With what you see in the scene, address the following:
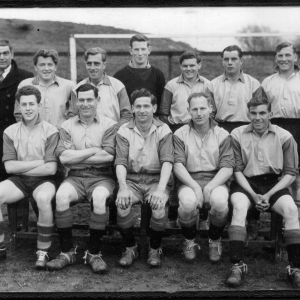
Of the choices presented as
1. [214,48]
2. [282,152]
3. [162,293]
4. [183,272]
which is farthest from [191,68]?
[214,48]

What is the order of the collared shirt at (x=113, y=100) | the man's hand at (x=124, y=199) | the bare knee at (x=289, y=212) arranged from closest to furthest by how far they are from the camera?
1. the bare knee at (x=289, y=212)
2. the man's hand at (x=124, y=199)
3. the collared shirt at (x=113, y=100)

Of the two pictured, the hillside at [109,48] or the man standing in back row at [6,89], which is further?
the hillside at [109,48]

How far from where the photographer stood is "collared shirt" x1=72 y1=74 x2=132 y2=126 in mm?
5027

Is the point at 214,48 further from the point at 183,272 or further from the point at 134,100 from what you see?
the point at 183,272

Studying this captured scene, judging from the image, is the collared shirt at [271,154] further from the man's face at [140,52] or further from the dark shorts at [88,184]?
the man's face at [140,52]

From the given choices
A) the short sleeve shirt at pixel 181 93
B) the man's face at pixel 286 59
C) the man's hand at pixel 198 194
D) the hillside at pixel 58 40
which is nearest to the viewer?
the man's hand at pixel 198 194

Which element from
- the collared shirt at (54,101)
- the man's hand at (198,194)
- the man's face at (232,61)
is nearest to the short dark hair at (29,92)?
the collared shirt at (54,101)

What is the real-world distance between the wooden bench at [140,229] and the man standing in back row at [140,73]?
4.07 feet

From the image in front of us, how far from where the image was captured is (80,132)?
464cm

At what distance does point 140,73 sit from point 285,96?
142 cm

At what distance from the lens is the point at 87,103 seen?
456cm

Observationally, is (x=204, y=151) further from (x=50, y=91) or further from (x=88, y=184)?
(x=50, y=91)

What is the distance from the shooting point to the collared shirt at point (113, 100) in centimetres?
503

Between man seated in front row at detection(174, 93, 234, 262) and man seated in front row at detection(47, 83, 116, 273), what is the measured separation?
24.1 inches
